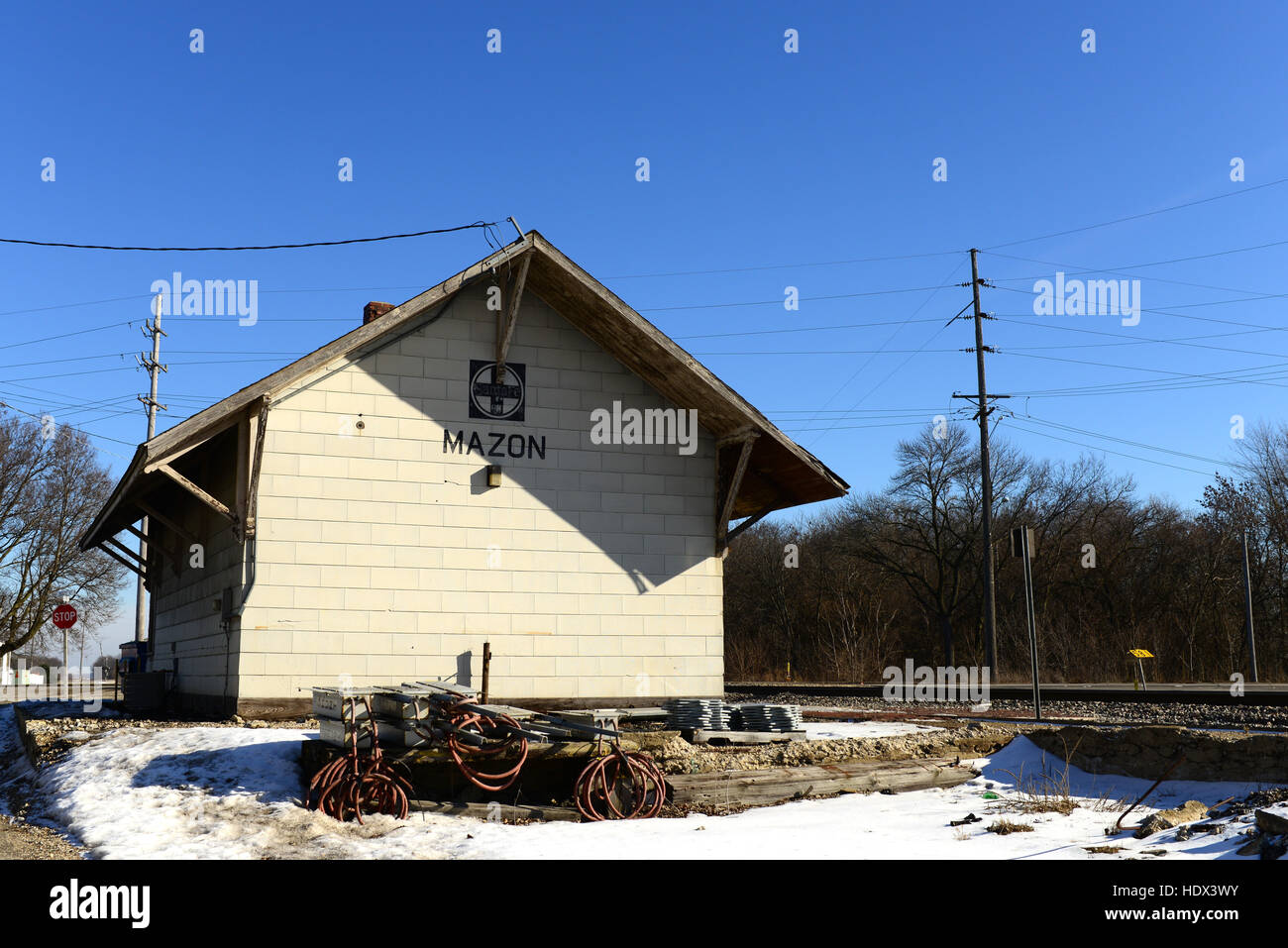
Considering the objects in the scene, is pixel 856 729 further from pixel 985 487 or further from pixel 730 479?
pixel 985 487

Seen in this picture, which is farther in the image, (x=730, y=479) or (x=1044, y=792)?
(x=730, y=479)

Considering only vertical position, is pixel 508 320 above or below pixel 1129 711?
above

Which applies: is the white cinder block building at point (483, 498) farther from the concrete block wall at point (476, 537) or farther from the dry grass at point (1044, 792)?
the dry grass at point (1044, 792)

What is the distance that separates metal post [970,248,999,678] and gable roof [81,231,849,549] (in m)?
18.4

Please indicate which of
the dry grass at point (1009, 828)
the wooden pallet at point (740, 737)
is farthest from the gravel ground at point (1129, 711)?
the dry grass at point (1009, 828)

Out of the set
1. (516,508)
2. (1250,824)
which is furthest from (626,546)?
(1250,824)

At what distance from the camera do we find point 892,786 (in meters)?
11.7

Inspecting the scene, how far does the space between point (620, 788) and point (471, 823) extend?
1.60 meters

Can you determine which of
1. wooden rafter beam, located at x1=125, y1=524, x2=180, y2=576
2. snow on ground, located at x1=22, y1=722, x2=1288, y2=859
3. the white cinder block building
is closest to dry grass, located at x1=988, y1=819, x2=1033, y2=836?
snow on ground, located at x1=22, y1=722, x2=1288, y2=859

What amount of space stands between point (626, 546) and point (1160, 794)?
795 cm

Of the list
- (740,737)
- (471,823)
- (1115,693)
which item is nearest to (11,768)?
(471,823)

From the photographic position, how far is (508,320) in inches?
608

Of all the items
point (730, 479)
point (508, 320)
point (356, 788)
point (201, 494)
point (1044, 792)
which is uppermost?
point (508, 320)
